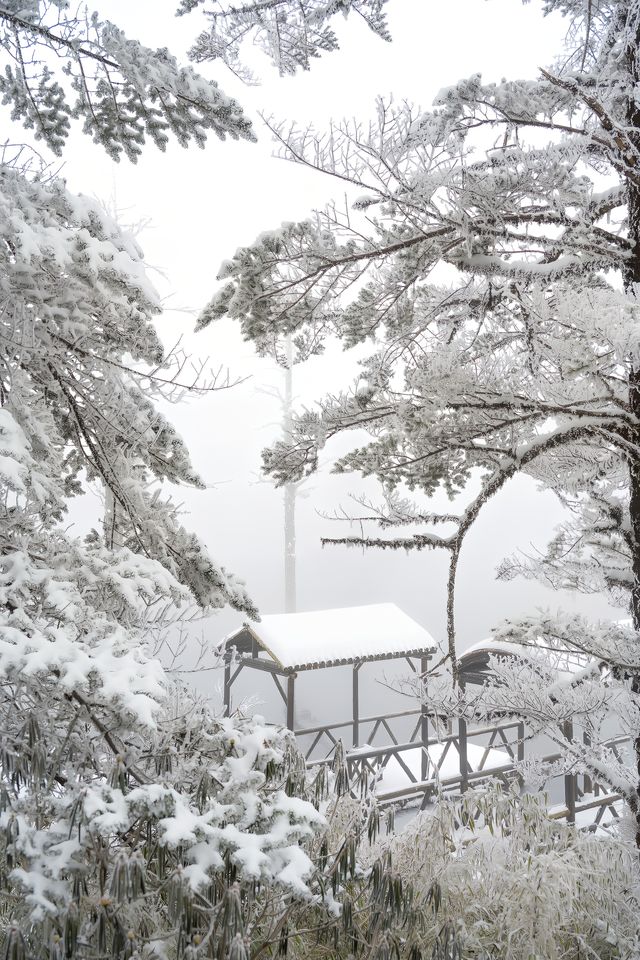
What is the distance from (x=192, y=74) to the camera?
3.17m

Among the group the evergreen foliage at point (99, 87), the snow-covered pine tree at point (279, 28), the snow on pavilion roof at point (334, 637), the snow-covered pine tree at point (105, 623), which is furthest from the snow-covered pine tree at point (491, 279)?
the snow on pavilion roof at point (334, 637)

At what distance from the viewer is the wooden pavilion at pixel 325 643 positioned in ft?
35.8

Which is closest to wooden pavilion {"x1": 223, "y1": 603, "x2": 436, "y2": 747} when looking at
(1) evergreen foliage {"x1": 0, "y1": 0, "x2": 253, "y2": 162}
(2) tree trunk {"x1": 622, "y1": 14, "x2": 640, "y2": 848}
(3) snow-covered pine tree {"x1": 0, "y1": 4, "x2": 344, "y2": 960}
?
(2) tree trunk {"x1": 622, "y1": 14, "x2": 640, "y2": 848}

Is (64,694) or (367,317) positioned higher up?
(367,317)

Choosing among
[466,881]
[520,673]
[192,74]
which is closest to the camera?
[192,74]

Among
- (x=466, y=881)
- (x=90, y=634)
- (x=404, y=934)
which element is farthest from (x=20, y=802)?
(x=466, y=881)

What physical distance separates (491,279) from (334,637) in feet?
25.9

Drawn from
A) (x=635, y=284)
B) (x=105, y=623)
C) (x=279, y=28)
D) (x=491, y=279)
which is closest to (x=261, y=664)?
(x=491, y=279)

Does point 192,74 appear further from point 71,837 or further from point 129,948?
point 129,948

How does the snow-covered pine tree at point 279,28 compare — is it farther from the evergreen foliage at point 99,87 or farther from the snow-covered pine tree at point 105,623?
the snow-covered pine tree at point 105,623

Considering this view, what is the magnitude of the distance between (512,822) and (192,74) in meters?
5.79

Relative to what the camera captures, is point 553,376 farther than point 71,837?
Yes

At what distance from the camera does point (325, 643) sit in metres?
11.3

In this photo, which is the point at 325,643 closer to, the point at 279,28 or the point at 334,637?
the point at 334,637
